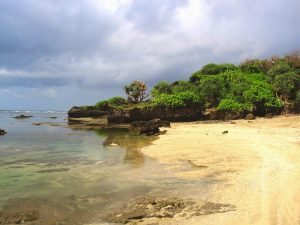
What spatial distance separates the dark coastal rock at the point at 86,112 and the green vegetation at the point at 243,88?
40.5 feet

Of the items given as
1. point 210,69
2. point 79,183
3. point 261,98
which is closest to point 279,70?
point 261,98

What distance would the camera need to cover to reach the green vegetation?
51.9m

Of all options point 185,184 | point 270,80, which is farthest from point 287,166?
point 270,80

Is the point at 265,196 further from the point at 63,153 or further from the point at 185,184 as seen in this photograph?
the point at 63,153

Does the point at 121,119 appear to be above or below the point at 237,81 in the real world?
below

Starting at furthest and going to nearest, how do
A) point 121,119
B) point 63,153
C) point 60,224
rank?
point 121,119 → point 63,153 → point 60,224

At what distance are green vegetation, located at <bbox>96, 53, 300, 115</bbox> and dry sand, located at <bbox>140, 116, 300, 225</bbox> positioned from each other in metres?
28.8

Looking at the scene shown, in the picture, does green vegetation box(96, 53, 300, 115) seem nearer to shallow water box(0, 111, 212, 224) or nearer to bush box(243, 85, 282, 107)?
bush box(243, 85, 282, 107)

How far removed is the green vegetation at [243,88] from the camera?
170 feet

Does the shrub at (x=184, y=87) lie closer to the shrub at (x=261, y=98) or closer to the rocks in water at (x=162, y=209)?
the shrub at (x=261, y=98)

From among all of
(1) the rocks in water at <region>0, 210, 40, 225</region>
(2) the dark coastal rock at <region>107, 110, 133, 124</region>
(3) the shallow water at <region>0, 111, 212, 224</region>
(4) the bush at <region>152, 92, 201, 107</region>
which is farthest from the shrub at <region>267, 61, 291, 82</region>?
(1) the rocks in water at <region>0, 210, 40, 225</region>

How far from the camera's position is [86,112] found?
76562 millimetres

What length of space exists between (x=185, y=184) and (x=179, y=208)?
3099 millimetres

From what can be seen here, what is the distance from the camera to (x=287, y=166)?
14727mm
